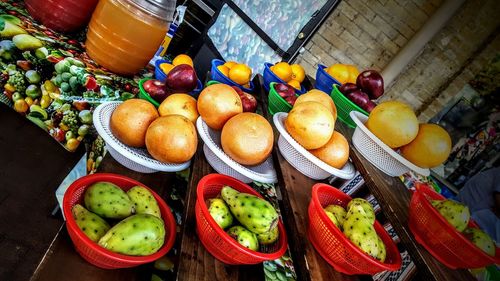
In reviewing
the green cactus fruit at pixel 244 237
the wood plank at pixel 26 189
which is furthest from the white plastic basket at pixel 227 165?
the wood plank at pixel 26 189

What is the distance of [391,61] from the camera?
12.3ft

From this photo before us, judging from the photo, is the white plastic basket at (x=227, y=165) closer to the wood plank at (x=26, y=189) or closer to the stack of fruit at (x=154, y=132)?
the stack of fruit at (x=154, y=132)

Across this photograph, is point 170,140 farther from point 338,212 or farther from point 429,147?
point 429,147

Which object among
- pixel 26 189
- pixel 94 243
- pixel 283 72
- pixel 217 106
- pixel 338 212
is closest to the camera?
pixel 94 243

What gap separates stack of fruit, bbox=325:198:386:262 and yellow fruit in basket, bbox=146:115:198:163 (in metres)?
0.54

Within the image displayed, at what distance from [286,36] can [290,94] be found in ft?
4.20

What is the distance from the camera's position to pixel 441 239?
80 cm

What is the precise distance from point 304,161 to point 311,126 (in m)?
0.15

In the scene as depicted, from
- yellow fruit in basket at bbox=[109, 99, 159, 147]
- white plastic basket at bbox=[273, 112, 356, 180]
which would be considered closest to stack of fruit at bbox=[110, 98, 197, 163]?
yellow fruit in basket at bbox=[109, 99, 159, 147]

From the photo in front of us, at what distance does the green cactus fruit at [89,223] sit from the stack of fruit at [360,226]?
632 millimetres

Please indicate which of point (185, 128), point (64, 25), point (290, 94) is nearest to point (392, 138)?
point (290, 94)

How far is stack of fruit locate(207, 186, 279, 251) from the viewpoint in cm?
78

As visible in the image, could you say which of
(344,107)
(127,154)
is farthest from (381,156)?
(127,154)

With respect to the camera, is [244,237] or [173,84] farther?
[173,84]
